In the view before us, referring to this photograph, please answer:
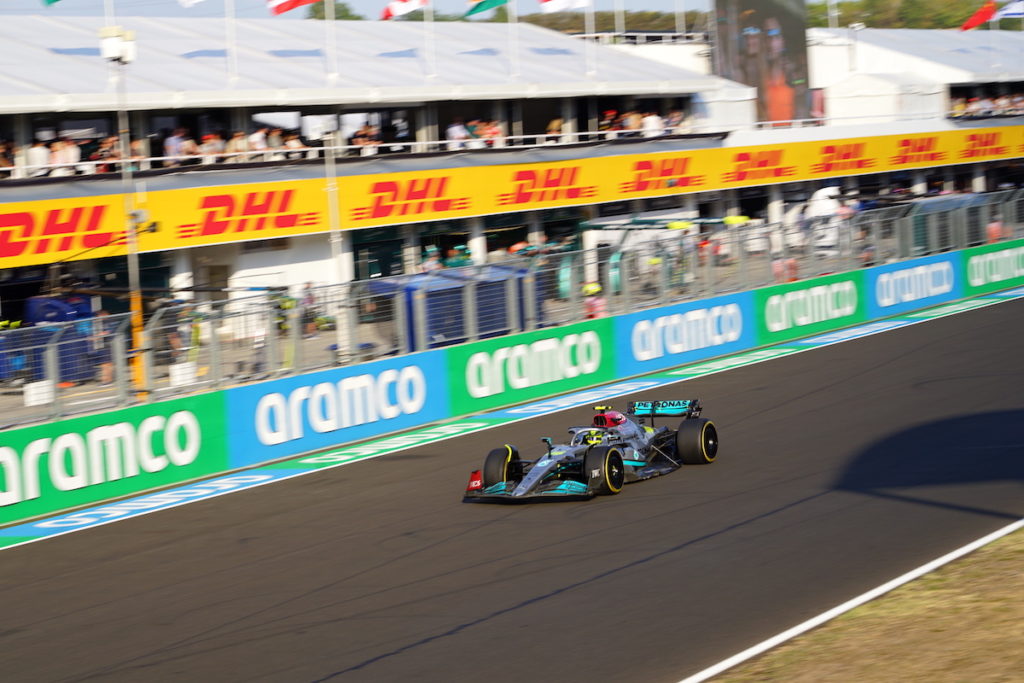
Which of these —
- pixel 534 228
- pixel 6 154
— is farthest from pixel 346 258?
pixel 6 154

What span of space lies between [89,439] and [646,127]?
25130 millimetres

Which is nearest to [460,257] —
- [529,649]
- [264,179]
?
[264,179]

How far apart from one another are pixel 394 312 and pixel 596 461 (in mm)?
5766

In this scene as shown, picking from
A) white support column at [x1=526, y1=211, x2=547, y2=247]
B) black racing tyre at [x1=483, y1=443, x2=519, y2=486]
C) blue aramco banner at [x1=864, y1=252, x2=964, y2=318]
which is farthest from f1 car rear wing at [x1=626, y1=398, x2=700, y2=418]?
white support column at [x1=526, y1=211, x2=547, y2=247]

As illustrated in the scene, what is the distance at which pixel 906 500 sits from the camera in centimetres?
1075

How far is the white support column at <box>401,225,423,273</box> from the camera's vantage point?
29984 millimetres

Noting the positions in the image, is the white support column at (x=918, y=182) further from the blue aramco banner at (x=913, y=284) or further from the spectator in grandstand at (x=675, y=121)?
the blue aramco banner at (x=913, y=284)

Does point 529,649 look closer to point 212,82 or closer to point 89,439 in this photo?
point 89,439

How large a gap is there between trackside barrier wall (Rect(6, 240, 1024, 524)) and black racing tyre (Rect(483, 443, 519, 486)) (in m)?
4.17

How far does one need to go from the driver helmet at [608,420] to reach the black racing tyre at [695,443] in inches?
28.9

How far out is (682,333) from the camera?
20.7m

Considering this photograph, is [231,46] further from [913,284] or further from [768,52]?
[768,52]

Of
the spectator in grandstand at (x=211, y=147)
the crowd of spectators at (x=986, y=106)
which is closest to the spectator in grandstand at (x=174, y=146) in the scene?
the spectator in grandstand at (x=211, y=147)

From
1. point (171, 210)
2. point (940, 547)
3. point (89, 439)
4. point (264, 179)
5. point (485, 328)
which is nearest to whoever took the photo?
point (940, 547)
